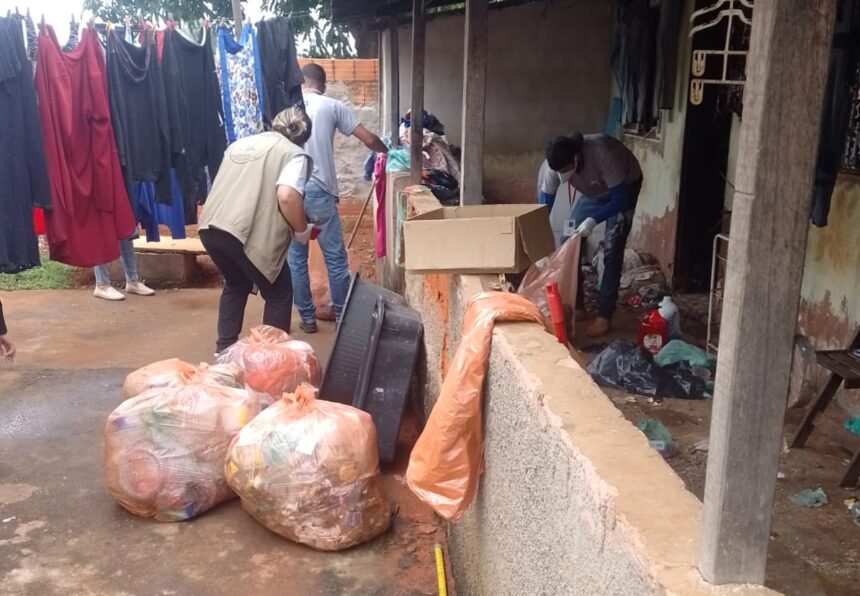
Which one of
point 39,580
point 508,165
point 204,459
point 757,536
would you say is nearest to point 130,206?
point 204,459

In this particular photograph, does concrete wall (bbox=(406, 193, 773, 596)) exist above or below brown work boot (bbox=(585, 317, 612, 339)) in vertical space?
above

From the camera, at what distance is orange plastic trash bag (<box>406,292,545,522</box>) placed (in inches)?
102

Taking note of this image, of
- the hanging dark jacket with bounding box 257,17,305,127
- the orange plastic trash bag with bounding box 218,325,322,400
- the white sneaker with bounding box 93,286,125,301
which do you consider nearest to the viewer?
the orange plastic trash bag with bounding box 218,325,322,400

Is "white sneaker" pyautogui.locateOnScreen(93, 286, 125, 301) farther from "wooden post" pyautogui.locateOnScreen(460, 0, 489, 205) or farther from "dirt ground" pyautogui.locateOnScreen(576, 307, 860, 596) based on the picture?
"dirt ground" pyautogui.locateOnScreen(576, 307, 860, 596)

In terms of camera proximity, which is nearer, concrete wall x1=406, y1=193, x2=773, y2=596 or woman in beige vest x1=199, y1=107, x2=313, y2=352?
concrete wall x1=406, y1=193, x2=773, y2=596

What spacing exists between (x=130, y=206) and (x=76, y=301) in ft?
5.31

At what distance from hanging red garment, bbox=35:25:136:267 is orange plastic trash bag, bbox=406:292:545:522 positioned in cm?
395

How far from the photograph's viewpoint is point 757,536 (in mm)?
1278

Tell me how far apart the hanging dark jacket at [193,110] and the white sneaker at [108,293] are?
1.34 metres

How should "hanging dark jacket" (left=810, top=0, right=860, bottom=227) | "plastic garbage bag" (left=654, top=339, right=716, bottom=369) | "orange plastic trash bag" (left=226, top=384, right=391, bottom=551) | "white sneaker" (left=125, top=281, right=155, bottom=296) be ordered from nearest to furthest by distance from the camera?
1. "orange plastic trash bag" (left=226, top=384, right=391, bottom=551)
2. "hanging dark jacket" (left=810, top=0, right=860, bottom=227)
3. "plastic garbage bag" (left=654, top=339, right=716, bottom=369)
4. "white sneaker" (left=125, top=281, right=155, bottom=296)

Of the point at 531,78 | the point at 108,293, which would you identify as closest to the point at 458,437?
the point at 108,293

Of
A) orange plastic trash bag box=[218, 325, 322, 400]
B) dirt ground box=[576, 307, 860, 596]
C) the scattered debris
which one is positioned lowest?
the scattered debris

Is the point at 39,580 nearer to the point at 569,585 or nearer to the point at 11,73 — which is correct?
the point at 569,585

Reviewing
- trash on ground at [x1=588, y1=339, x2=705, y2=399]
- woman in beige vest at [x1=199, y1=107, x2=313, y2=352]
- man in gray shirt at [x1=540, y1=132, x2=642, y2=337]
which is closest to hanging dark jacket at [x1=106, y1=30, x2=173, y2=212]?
woman in beige vest at [x1=199, y1=107, x2=313, y2=352]
